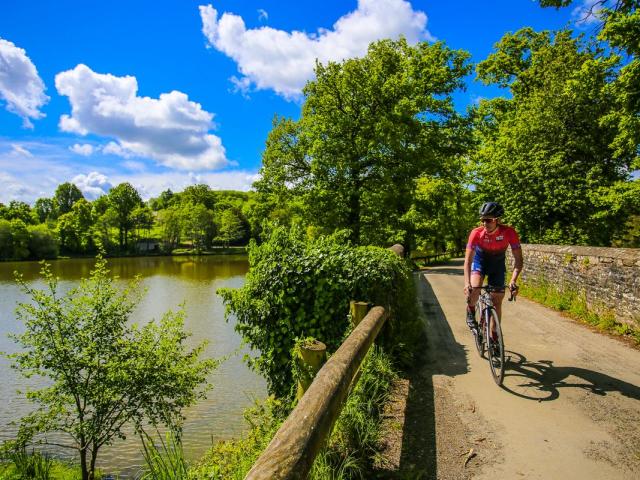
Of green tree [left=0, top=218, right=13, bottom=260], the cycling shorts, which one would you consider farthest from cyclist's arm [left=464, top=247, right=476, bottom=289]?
green tree [left=0, top=218, right=13, bottom=260]

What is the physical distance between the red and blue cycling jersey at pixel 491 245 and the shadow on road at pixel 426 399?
148cm

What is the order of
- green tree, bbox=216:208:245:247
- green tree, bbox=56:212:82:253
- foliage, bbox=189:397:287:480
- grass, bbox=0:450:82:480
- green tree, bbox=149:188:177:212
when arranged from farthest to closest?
green tree, bbox=149:188:177:212
green tree, bbox=216:208:245:247
green tree, bbox=56:212:82:253
grass, bbox=0:450:82:480
foliage, bbox=189:397:287:480

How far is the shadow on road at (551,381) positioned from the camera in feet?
15.5

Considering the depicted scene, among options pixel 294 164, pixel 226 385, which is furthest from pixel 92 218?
pixel 226 385

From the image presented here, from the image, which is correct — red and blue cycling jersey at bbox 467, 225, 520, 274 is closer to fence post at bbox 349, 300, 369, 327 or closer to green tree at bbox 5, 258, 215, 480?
fence post at bbox 349, 300, 369, 327

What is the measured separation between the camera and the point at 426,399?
4.64 m

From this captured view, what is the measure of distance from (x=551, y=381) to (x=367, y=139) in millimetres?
17411

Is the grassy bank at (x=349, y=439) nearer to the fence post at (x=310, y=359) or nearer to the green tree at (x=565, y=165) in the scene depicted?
the fence post at (x=310, y=359)

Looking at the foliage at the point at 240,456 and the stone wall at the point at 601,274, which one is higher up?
the stone wall at the point at 601,274

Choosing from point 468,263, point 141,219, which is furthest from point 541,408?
point 141,219

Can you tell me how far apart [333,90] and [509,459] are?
67.9 feet

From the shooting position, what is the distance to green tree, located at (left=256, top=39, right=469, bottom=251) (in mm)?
20812

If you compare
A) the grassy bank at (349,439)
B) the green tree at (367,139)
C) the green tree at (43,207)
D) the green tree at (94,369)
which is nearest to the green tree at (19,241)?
the green tree at (43,207)

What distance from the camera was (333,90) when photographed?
21625 millimetres
